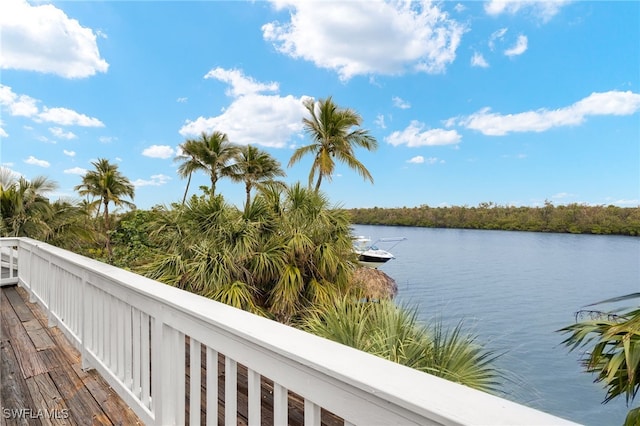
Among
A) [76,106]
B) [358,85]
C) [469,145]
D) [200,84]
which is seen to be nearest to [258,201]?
[200,84]

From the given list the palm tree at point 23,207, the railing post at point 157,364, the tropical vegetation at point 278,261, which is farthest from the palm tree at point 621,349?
the palm tree at point 23,207

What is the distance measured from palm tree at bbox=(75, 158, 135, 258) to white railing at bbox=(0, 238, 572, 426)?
2109cm

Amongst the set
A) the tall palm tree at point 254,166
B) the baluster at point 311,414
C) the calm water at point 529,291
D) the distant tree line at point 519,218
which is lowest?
the calm water at point 529,291

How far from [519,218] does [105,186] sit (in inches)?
1044

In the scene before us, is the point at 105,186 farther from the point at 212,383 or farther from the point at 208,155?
the point at 212,383

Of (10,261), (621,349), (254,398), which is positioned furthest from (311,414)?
(10,261)

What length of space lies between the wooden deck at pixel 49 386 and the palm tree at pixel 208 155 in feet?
59.4

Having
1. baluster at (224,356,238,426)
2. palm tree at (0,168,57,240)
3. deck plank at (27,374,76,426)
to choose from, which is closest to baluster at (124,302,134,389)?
deck plank at (27,374,76,426)

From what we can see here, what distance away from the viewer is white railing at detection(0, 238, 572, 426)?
1.94ft

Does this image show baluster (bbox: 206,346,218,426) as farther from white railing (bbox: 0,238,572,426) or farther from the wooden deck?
the wooden deck

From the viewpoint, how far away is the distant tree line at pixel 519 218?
1755cm

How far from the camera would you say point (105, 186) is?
67.4ft

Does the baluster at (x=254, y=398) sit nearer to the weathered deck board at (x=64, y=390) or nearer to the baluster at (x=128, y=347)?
the weathered deck board at (x=64, y=390)

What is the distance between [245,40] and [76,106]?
7.63 meters
